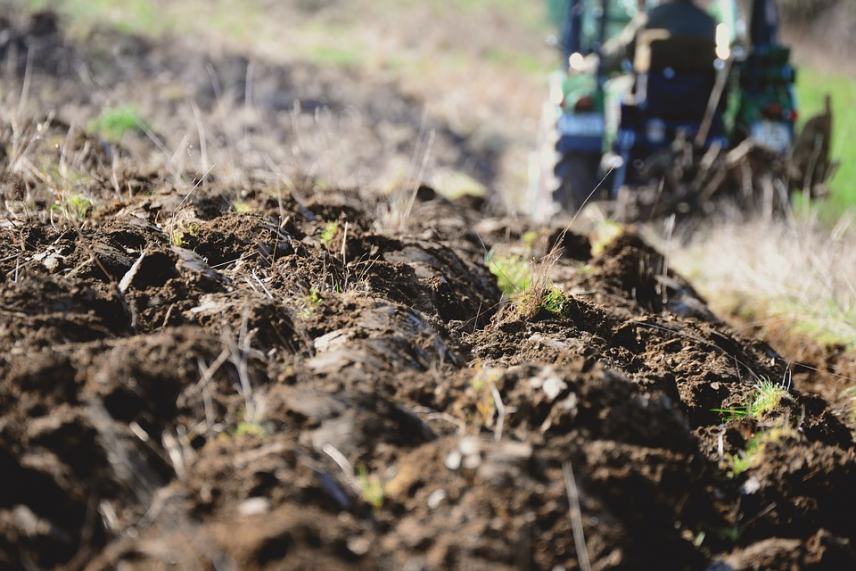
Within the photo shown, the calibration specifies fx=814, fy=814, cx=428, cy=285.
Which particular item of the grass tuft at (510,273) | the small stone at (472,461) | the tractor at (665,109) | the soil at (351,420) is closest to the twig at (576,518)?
the soil at (351,420)

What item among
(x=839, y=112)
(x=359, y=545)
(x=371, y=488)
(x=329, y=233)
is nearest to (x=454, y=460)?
(x=371, y=488)

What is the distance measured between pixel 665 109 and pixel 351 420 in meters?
4.85

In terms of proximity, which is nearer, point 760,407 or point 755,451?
point 755,451

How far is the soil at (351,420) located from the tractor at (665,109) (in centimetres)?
303

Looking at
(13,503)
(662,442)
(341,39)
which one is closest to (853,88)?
(341,39)

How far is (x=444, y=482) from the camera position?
1.77 meters

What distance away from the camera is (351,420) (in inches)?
76.0

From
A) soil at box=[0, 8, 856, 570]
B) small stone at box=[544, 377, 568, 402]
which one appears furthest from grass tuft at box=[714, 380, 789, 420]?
small stone at box=[544, 377, 568, 402]

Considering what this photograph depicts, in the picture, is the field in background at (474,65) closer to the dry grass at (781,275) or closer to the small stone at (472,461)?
the dry grass at (781,275)

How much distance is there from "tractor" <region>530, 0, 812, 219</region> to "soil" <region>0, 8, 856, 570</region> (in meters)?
3.03

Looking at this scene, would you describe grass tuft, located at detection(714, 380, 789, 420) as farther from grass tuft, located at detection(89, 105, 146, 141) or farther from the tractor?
grass tuft, located at detection(89, 105, 146, 141)

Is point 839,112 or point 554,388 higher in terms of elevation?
point 554,388

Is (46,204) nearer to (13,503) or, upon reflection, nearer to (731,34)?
(13,503)

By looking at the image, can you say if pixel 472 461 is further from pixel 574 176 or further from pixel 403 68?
pixel 403 68
